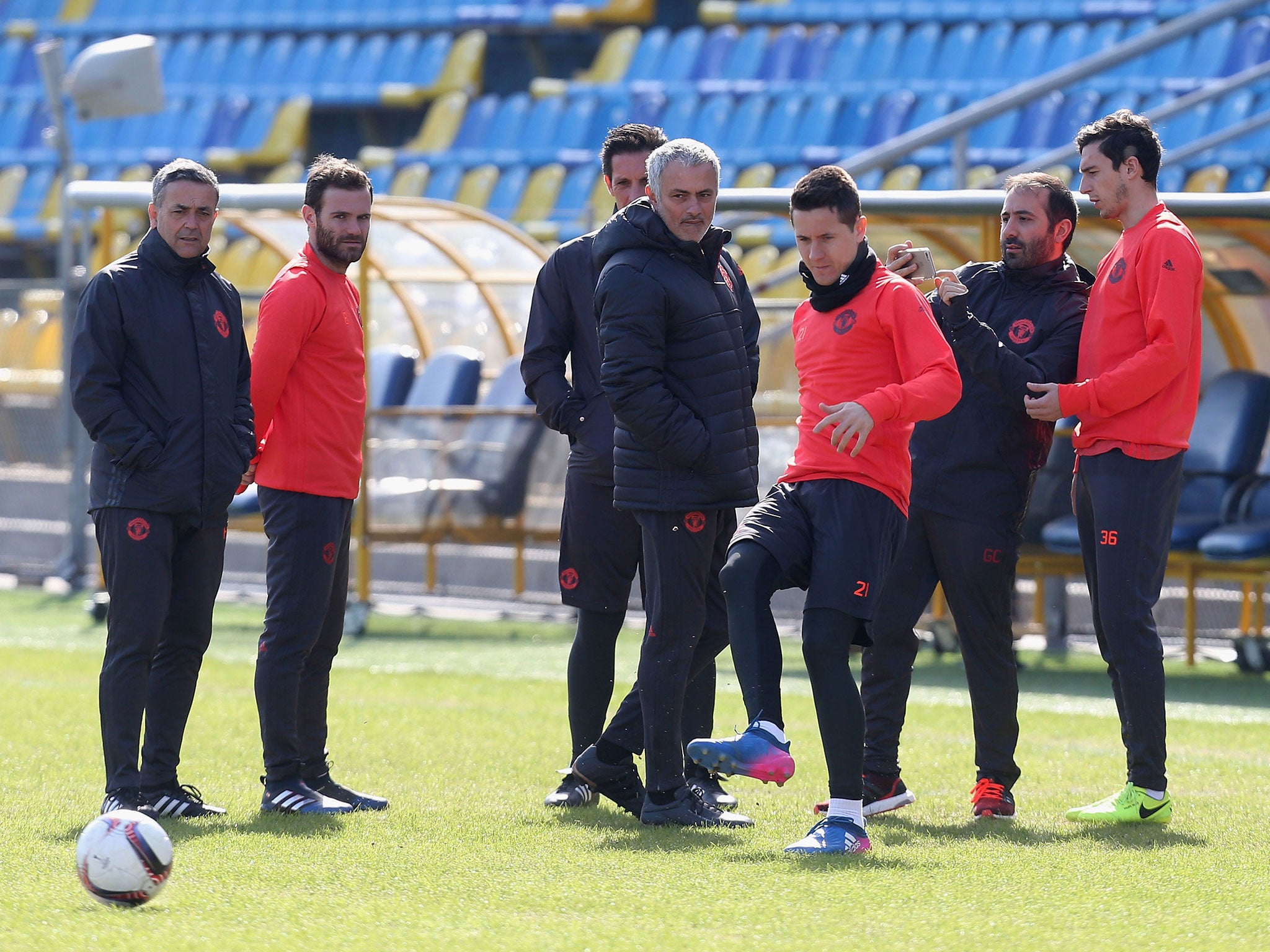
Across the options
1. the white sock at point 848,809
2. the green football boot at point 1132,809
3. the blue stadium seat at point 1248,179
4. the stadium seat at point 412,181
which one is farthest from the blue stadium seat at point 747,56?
the white sock at point 848,809

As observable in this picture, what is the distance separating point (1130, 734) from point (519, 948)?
2.41 metres

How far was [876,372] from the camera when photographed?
5.02 meters

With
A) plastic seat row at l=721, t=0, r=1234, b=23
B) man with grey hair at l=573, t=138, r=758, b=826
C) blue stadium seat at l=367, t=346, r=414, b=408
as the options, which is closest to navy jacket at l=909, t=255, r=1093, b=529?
man with grey hair at l=573, t=138, r=758, b=826

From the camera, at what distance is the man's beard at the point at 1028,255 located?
5.56 m

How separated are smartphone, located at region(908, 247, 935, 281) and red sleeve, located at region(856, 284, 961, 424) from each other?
0.27m

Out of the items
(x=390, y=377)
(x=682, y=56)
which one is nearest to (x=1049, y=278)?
(x=390, y=377)

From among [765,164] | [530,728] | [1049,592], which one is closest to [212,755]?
[530,728]

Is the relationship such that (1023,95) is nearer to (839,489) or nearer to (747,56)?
(839,489)

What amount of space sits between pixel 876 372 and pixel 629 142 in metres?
1.28

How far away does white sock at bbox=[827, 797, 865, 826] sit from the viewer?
4.86 m

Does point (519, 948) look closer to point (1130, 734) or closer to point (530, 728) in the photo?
point (1130, 734)

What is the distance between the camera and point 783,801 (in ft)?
19.3

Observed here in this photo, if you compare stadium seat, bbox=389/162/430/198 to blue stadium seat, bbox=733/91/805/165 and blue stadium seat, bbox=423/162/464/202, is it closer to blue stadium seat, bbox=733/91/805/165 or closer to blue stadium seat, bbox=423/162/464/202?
blue stadium seat, bbox=423/162/464/202

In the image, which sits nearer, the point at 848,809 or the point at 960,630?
the point at 848,809
